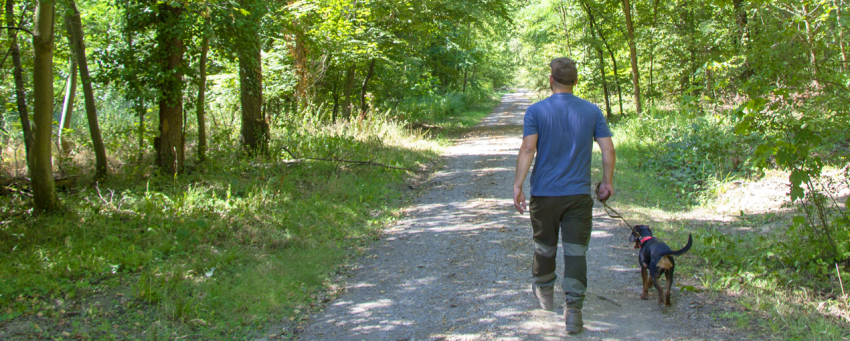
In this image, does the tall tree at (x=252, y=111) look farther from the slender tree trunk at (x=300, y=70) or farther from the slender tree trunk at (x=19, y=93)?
the slender tree trunk at (x=19, y=93)

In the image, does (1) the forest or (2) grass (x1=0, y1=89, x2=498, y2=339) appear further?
(1) the forest

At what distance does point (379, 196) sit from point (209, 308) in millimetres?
4835

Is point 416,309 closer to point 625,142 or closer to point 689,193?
point 689,193

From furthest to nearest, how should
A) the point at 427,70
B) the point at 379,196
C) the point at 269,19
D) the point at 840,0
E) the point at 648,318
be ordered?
the point at 427,70, the point at 379,196, the point at 269,19, the point at 840,0, the point at 648,318

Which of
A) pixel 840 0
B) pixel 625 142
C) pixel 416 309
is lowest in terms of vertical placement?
pixel 416 309

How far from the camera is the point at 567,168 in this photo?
12.3 ft

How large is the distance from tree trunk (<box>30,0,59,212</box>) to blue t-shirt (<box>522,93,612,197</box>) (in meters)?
5.93

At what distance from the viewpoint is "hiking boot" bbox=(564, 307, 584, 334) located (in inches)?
146

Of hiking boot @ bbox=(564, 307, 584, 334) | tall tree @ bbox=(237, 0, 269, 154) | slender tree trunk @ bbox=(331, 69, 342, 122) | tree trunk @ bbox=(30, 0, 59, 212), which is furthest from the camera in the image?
slender tree trunk @ bbox=(331, 69, 342, 122)

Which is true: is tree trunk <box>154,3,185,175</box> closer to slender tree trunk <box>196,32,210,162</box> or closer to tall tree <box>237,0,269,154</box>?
slender tree trunk <box>196,32,210,162</box>

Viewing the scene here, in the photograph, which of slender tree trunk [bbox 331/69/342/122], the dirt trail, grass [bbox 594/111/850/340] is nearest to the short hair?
the dirt trail

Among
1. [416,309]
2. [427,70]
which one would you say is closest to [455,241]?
[416,309]

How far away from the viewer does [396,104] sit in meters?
23.9

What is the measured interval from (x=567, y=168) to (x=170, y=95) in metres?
6.69
